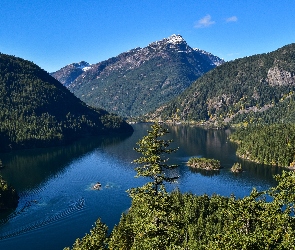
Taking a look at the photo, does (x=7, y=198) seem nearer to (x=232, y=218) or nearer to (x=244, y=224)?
(x=232, y=218)

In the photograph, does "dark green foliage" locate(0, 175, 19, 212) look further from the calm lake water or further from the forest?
the forest

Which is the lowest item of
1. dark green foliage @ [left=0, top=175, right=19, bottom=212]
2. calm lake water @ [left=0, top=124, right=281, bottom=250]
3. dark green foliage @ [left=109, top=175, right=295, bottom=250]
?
calm lake water @ [left=0, top=124, right=281, bottom=250]

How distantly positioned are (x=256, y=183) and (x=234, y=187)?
13.8m

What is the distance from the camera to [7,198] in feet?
460

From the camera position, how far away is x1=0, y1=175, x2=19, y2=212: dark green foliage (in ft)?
449

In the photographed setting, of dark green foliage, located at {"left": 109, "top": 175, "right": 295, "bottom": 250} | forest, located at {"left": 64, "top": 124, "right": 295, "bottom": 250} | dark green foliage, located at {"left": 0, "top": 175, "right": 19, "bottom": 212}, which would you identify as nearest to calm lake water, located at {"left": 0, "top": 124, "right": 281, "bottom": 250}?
dark green foliage, located at {"left": 0, "top": 175, "right": 19, "bottom": 212}

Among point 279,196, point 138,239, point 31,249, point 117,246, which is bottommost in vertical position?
point 31,249

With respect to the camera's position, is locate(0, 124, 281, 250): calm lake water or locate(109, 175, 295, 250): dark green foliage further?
locate(0, 124, 281, 250): calm lake water

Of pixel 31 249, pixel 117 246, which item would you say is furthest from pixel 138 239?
pixel 31 249

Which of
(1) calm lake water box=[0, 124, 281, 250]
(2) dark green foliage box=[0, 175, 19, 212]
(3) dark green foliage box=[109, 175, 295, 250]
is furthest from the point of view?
(2) dark green foliage box=[0, 175, 19, 212]

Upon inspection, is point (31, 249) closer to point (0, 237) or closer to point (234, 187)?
point (0, 237)

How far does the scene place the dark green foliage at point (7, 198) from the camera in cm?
13675

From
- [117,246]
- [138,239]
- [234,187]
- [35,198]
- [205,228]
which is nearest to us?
[138,239]

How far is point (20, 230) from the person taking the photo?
11694 cm
